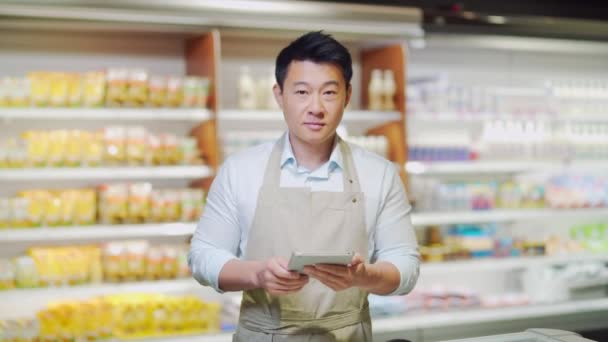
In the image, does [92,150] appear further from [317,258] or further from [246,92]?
[317,258]

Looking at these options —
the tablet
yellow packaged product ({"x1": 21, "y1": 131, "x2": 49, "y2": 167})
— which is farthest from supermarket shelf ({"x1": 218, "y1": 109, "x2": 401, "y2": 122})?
the tablet

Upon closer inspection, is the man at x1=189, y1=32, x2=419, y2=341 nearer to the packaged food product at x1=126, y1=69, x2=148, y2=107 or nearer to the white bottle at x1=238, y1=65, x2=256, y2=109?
the packaged food product at x1=126, y1=69, x2=148, y2=107

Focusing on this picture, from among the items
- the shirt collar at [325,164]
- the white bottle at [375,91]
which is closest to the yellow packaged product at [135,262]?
the white bottle at [375,91]

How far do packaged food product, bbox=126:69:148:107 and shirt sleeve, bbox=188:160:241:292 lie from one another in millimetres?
2484

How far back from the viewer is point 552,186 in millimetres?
6160

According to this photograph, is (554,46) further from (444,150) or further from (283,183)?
(283,183)

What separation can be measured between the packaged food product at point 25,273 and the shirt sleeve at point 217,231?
2458mm

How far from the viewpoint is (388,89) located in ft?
17.9

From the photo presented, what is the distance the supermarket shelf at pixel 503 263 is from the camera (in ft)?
18.1

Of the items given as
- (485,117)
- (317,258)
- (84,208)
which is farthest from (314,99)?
(485,117)

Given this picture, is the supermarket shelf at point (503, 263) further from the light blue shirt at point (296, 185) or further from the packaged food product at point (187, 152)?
the light blue shirt at point (296, 185)

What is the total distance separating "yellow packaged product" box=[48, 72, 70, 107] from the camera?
4738 millimetres

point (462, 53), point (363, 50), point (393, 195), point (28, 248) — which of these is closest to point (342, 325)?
point (393, 195)

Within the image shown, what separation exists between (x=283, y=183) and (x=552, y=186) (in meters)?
4.12
